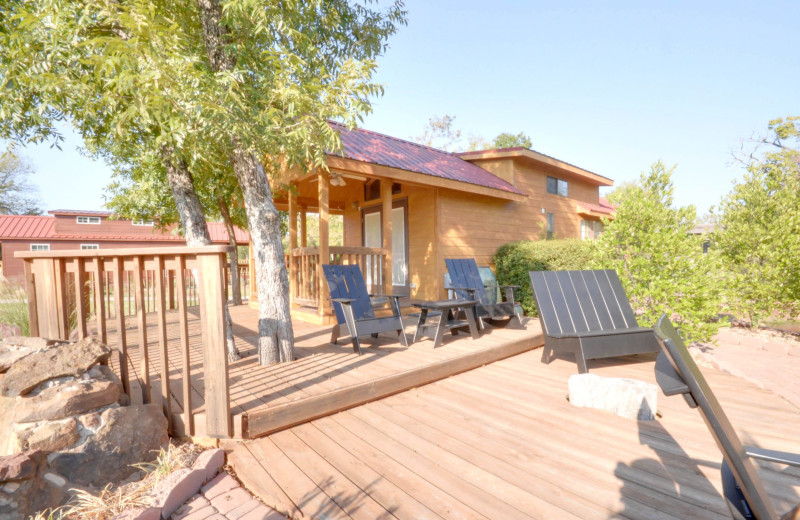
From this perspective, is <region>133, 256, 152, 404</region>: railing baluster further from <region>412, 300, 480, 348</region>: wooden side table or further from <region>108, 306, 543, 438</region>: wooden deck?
<region>412, 300, 480, 348</region>: wooden side table

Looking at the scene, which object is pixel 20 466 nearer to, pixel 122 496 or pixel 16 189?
pixel 122 496

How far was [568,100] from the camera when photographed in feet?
55.2

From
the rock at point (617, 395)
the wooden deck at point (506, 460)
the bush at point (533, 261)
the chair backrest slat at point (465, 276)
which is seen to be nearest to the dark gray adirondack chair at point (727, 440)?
the wooden deck at point (506, 460)

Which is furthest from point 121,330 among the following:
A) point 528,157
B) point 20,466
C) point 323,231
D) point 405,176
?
point 528,157

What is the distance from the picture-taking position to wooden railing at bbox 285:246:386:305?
6543mm

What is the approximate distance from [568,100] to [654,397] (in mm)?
17700

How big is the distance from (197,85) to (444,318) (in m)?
3.43

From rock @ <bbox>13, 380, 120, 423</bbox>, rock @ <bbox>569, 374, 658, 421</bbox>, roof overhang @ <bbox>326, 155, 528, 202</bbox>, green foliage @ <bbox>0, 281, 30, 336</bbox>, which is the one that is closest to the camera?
rock @ <bbox>13, 380, 120, 423</bbox>

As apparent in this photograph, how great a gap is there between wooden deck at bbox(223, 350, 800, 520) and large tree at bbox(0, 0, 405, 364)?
1.62 m

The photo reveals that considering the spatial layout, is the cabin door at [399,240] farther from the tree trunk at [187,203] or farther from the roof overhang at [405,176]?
the tree trunk at [187,203]

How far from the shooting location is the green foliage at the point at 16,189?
2917 centimetres

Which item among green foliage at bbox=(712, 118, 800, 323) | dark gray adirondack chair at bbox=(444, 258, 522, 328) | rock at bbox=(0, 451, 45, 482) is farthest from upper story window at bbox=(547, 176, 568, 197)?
rock at bbox=(0, 451, 45, 482)

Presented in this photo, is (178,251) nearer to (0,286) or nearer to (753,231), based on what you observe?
(0,286)

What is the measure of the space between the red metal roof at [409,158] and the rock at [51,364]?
4.22m
